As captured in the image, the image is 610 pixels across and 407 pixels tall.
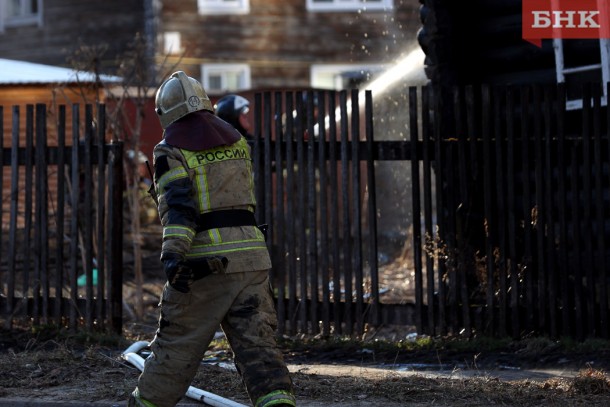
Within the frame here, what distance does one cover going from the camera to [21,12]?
26141 mm

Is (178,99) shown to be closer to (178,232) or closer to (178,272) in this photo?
(178,232)

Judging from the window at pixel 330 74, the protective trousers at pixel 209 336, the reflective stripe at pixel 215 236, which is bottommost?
the protective trousers at pixel 209 336

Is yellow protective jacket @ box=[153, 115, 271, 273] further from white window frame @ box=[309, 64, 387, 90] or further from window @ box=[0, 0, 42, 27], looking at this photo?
window @ box=[0, 0, 42, 27]

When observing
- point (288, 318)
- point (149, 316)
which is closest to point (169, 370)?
point (288, 318)

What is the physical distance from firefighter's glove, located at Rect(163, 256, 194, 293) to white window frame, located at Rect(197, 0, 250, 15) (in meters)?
19.0

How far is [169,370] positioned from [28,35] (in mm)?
21634

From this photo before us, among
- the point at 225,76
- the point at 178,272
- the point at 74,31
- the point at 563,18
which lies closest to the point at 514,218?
the point at 563,18

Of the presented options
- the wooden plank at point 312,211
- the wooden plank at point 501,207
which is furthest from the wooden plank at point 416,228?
the wooden plank at point 312,211

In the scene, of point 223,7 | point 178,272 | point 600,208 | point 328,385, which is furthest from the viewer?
point 223,7

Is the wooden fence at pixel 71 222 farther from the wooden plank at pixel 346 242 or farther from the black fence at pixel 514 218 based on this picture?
the black fence at pixel 514 218

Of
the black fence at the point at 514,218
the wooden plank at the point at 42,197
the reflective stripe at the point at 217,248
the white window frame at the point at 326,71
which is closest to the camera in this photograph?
the reflective stripe at the point at 217,248

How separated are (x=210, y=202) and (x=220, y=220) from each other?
0.33 ft

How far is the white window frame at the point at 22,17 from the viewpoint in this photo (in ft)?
83.9

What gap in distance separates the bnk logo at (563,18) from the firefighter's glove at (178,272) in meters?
5.02
